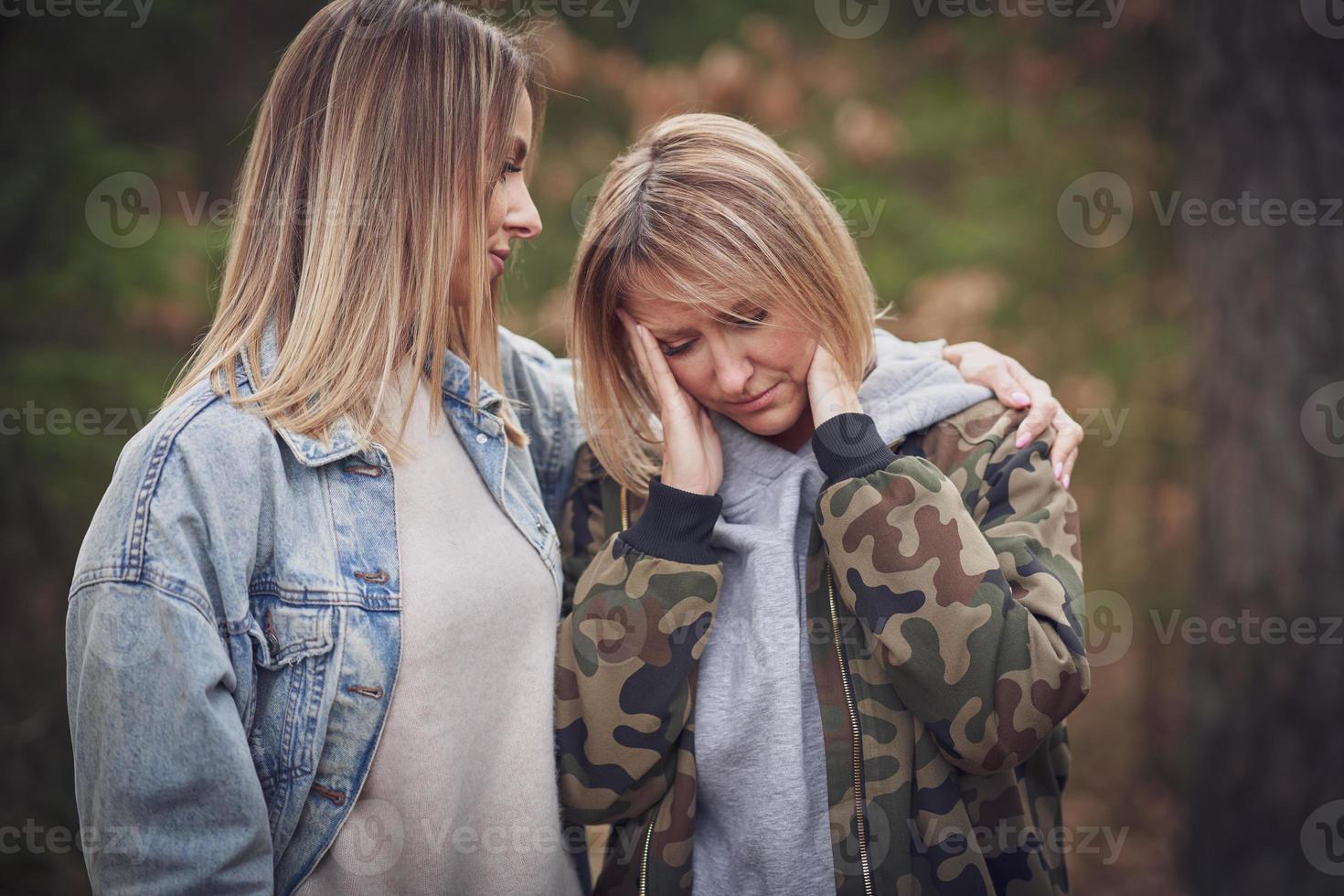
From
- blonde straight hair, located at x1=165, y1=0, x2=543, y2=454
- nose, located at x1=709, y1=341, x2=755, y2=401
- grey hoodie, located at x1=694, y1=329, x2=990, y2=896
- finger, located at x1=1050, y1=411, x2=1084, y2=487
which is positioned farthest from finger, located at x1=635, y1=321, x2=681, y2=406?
finger, located at x1=1050, y1=411, x2=1084, y2=487

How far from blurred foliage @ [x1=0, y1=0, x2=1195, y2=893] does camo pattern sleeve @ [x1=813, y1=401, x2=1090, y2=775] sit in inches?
115

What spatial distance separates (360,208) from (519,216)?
0.33 m

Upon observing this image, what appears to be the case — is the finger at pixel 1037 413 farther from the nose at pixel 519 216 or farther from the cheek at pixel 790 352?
the nose at pixel 519 216

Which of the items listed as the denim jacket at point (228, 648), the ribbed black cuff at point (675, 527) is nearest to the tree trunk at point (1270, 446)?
the ribbed black cuff at point (675, 527)

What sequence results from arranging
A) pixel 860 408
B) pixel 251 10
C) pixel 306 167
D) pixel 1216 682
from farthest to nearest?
1. pixel 251 10
2. pixel 1216 682
3. pixel 860 408
4. pixel 306 167

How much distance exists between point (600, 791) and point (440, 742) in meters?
0.33

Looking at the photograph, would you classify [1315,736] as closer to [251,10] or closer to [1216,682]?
[1216,682]

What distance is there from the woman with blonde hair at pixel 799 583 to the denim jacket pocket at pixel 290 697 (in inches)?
18.5

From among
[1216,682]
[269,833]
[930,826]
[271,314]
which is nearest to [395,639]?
[269,833]

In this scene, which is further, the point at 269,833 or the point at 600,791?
the point at 600,791

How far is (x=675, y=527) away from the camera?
198 cm

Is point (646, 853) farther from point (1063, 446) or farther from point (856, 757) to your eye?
point (1063, 446)

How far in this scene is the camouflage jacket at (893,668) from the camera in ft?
5.80

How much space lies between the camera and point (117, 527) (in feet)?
4.87
